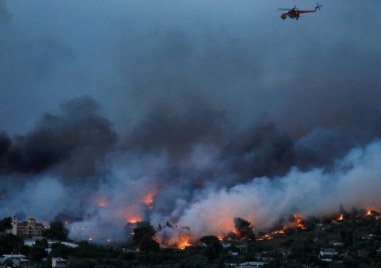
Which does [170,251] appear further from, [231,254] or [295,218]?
[295,218]

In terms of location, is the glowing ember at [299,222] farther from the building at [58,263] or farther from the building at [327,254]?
the building at [58,263]

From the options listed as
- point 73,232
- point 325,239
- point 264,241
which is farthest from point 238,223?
point 73,232

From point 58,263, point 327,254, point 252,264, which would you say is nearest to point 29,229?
point 58,263

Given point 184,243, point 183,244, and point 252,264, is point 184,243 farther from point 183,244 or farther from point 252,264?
point 252,264

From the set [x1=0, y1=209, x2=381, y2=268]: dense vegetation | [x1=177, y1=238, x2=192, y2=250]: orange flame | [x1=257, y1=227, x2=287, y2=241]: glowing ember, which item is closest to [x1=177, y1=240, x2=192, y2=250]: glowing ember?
[x1=177, y1=238, x2=192, y2=250]: orange flame

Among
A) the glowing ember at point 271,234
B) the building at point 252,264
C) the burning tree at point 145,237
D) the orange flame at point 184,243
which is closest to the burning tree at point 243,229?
the glowing ember at point 271,234

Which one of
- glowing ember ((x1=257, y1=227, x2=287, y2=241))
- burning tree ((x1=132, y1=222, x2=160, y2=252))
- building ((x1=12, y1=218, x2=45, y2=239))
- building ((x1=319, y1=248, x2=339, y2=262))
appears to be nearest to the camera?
building ((x1=319, y1=248, x2=339, y2=262))

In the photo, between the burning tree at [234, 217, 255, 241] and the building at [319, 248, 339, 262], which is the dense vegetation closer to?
the burning tree at [234, 217, 255, 241]
